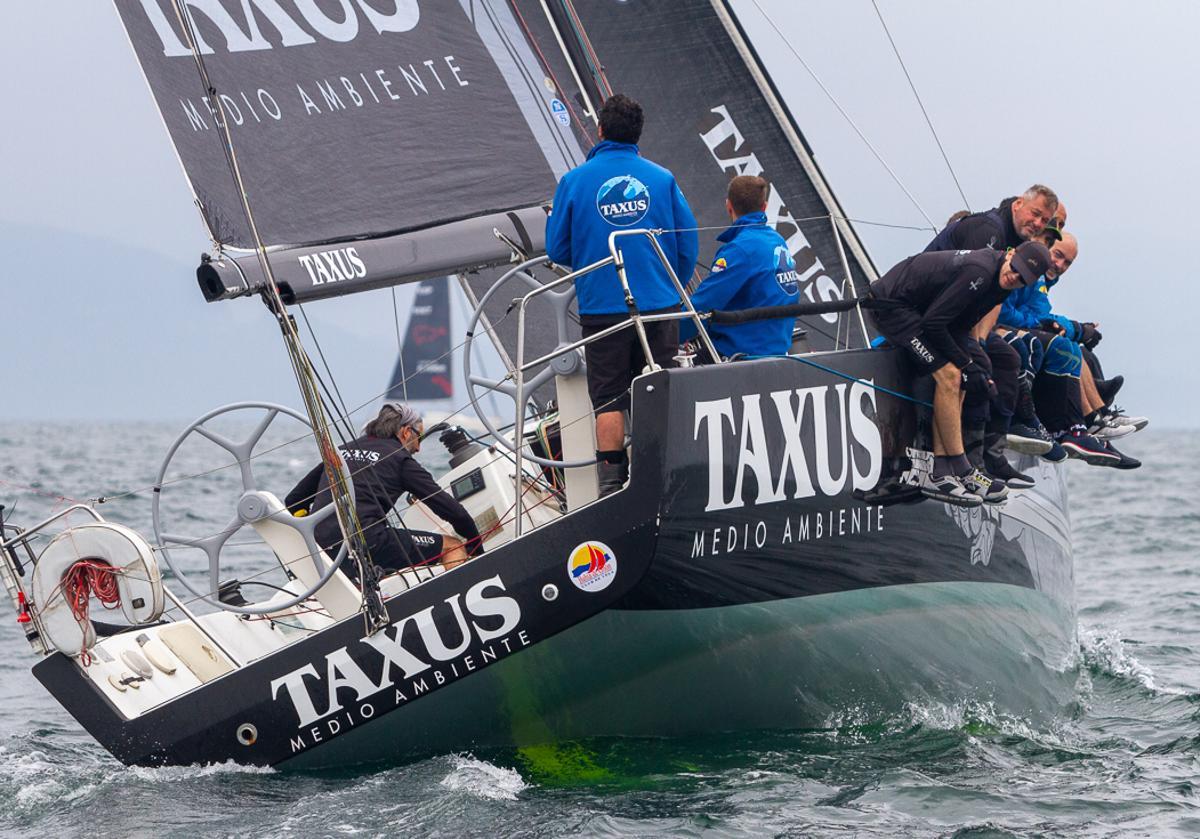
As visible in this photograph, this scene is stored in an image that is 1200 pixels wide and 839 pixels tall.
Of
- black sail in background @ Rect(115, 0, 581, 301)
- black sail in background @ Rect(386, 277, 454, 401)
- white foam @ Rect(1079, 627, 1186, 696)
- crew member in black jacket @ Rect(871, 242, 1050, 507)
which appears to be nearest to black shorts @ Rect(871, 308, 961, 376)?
crew member in black jacket @ Rect(871, 242, 1050, 507)

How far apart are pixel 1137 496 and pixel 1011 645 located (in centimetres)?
1703

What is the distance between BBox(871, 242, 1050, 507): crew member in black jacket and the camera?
5.29 meters

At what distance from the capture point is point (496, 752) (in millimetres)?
5016

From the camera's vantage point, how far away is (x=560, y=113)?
655 cm

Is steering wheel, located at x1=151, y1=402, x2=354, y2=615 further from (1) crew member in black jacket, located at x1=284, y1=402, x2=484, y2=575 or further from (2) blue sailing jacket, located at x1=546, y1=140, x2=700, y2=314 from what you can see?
(2) blue sailing jacket, located at x1=546, y1=140, x2=700, y2=314

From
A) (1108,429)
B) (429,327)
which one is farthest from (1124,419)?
(429,327)

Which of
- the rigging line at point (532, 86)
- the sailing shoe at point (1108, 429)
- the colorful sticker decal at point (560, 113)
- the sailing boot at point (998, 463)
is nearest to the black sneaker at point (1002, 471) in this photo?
the sailing boot at point (998, 463)

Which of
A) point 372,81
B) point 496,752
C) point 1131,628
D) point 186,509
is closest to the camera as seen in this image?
point 496,752

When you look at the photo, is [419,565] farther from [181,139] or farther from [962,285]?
[962,285]

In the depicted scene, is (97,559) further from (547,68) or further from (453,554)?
Answer: (547,68)

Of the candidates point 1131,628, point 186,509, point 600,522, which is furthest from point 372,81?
point 186,509

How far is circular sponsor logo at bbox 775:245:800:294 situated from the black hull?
36 centimetres

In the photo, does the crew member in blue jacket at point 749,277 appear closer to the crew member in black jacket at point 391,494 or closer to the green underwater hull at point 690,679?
the green underwater hull at point 690,679

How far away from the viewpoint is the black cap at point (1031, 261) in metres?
5.18
